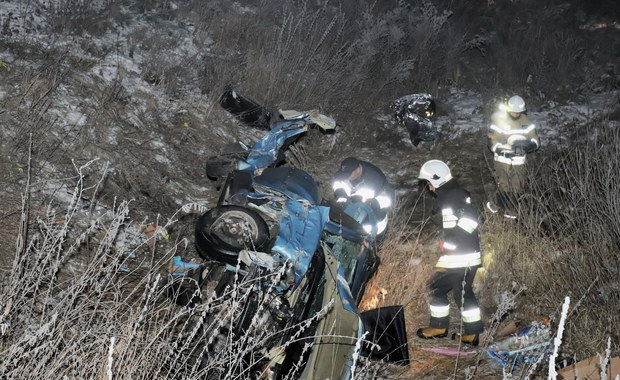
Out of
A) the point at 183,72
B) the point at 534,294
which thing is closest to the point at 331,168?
the point at 183,72

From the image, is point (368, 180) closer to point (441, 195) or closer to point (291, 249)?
point (441, 195)

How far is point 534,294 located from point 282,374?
12.3ft

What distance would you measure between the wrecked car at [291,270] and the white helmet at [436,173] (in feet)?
3.89

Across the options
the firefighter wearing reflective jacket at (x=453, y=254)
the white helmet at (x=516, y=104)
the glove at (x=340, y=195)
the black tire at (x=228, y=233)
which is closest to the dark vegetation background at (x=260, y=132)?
the black tire at (x=228, y=233)

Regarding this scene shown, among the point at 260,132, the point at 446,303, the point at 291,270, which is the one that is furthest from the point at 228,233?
the point at 260,132

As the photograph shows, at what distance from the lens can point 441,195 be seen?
267 inches

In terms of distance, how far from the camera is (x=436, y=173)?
689 centimetres

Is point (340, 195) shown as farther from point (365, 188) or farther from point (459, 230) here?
point (459, 230)

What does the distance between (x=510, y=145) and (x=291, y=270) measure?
504cm

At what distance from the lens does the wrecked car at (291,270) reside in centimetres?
441

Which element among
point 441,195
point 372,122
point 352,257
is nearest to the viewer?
point 352,257

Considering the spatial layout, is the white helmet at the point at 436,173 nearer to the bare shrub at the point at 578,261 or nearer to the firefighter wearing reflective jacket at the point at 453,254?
the firefighter wearing reflective jacket at the point at 453,254

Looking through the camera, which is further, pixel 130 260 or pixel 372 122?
pixel 372 122

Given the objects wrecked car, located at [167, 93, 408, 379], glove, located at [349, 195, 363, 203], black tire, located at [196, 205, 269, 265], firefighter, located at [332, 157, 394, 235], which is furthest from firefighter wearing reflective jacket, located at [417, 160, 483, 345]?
black tire, located at [196, 205, 269, 265]
